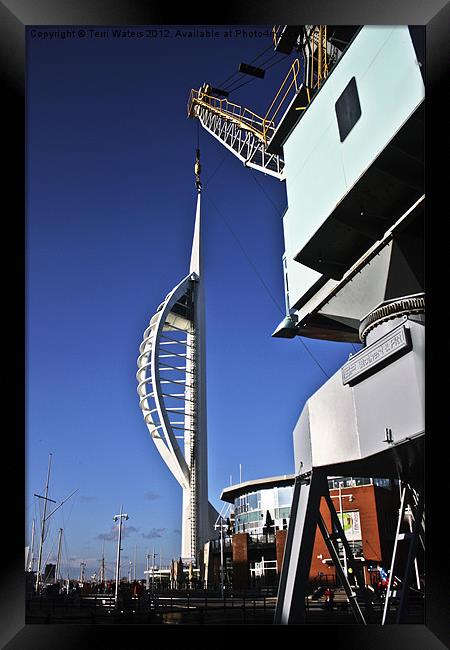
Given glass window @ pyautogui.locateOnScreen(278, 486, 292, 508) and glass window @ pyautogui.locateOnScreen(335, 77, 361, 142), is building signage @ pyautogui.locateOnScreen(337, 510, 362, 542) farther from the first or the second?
glass window @ pyautogui.locateOnScreen(335, 77, 361, 142)

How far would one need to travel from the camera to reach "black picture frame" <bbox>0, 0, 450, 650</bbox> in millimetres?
7504

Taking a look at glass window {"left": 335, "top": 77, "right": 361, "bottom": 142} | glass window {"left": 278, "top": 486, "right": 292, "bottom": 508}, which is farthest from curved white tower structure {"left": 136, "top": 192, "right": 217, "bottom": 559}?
glass window {"left": 335, "top": 77, "right": 361, "bottom": 142}

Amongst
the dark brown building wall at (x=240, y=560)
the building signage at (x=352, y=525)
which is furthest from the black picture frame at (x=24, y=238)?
the dark brown building wall at (x=240, y=560)

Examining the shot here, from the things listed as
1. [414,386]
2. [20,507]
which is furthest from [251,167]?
[20,507]

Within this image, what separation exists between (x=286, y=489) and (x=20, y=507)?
4916 centimetres

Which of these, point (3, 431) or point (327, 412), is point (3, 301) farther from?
point (327, 412)

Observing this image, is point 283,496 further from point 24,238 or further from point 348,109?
point 24,238

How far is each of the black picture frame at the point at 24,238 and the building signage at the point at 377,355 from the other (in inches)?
55.2

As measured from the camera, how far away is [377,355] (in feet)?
32.5

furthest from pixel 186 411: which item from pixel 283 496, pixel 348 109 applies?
pixel 348 109

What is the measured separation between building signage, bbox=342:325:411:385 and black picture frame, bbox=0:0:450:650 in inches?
55.2

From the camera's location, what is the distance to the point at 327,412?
10789 millimetres
